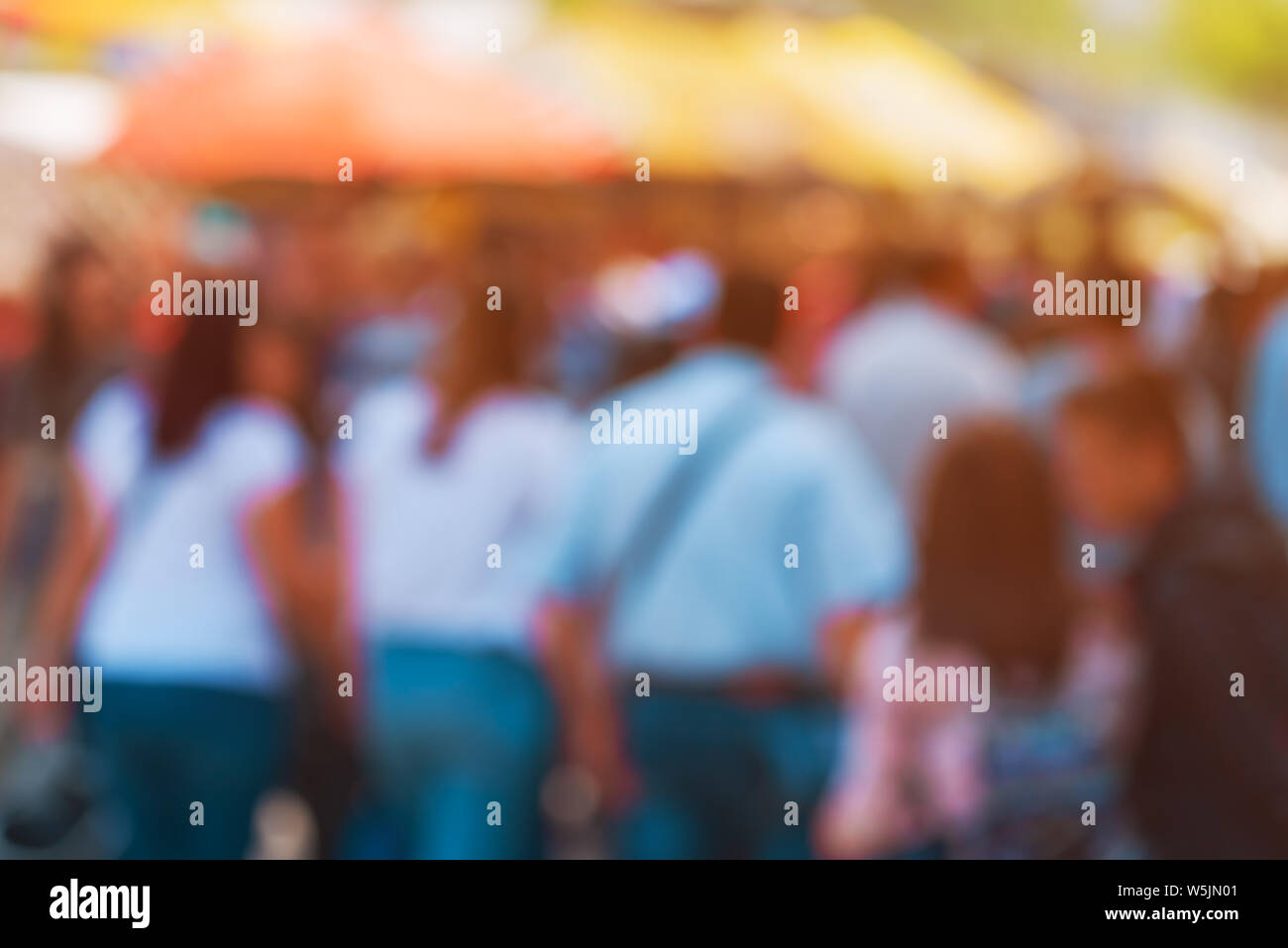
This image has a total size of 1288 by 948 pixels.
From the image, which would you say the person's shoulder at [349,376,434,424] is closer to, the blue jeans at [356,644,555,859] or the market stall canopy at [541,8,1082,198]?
the blue jeans at [356,644,555,859]

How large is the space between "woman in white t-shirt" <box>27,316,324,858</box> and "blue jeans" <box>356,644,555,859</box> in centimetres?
34

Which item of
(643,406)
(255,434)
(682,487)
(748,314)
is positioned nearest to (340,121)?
(255,434)

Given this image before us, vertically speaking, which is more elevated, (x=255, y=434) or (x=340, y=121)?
(x=340, y=121)

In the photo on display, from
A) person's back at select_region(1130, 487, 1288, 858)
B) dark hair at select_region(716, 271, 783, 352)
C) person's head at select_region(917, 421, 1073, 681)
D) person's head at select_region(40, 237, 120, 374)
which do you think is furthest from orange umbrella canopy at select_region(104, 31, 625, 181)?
person's back at select_region(1130, 487, 1288, 858)

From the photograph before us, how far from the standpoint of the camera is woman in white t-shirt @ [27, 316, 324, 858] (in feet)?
9.52

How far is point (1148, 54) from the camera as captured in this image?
290 centimetres

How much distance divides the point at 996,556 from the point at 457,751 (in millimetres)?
1588

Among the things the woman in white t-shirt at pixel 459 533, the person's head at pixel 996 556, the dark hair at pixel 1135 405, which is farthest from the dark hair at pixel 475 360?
the dark hair at pixel 1135 405

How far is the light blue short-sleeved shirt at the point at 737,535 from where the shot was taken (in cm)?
281

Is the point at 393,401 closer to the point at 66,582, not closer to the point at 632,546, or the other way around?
the point at 632,546

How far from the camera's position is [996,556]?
291cm

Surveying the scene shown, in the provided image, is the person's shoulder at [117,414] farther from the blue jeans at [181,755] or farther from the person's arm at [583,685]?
the person's arm at [583,685]
